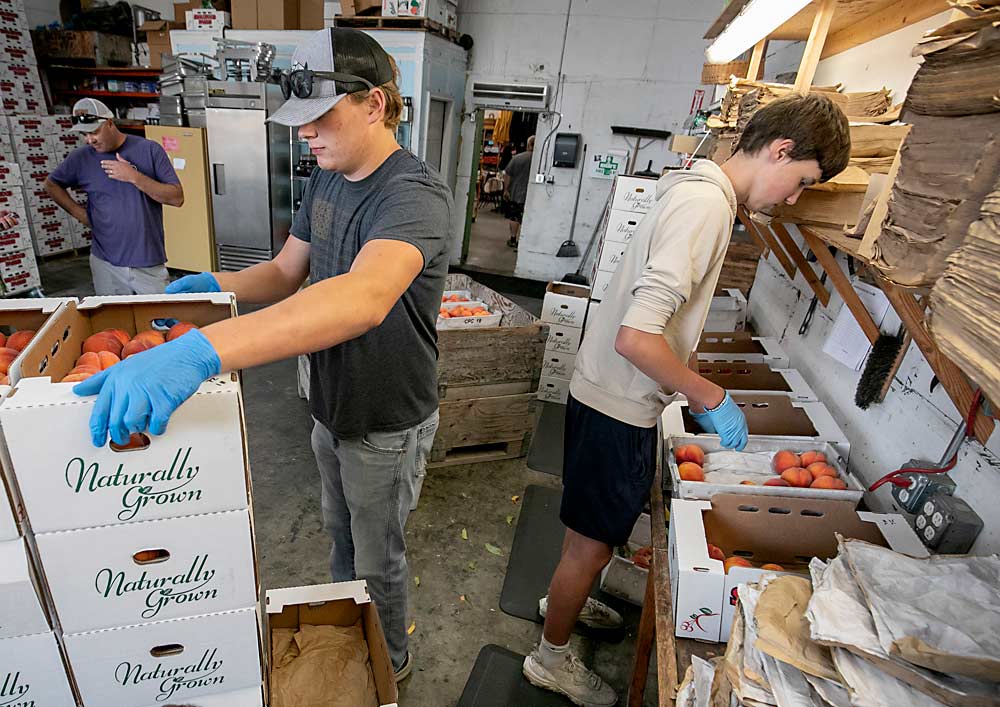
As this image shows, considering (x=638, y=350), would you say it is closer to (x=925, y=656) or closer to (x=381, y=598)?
(x=925, y=656)

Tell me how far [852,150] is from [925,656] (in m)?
1.25

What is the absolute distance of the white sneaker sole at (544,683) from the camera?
6.58ft

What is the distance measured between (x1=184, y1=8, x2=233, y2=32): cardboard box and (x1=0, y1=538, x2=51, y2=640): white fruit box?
7.43 m

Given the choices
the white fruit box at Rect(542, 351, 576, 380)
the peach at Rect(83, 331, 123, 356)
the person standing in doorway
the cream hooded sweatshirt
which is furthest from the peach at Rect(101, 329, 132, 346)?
the person standing in doorway

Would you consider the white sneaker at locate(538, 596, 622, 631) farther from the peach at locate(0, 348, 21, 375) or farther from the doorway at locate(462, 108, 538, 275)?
the doorway at locate(462, 108, 538, 275)

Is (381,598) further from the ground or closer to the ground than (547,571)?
further from the ground

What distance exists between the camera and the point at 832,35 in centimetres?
225

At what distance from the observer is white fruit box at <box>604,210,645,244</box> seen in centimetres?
395

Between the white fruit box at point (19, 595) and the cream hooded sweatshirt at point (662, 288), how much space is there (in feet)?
4.42

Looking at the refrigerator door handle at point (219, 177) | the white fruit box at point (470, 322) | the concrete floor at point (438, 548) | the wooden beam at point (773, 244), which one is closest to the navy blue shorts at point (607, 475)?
the concrete floor at point (438, 548)

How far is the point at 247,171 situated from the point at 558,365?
4.25m

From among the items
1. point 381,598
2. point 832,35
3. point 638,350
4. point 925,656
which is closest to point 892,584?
point 925,656

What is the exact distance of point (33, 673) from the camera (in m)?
1.02

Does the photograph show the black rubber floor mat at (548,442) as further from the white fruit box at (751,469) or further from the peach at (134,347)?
the peach at (134,347)
